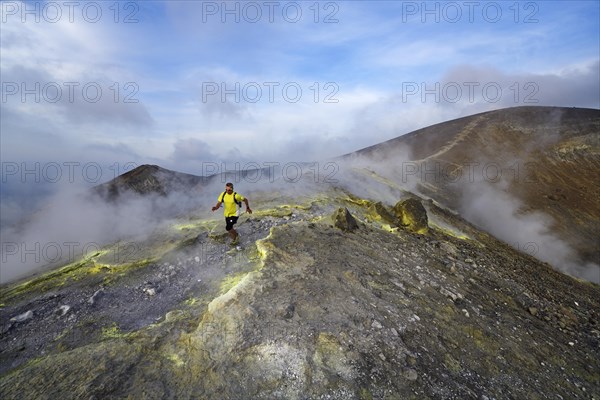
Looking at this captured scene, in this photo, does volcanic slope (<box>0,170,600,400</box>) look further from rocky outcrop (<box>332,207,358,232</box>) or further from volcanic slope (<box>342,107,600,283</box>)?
volcanic slope (<box>342,107,600,283</box>)

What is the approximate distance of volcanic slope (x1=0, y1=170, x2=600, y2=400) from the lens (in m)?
4.20

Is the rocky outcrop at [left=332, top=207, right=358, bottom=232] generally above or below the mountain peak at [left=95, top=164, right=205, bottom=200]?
below

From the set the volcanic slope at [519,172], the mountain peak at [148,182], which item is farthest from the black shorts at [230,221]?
the volcanic slope at [519,172]

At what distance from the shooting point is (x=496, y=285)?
305 inches

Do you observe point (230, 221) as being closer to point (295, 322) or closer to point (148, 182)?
point (295, 322)

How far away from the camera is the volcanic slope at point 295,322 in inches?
165

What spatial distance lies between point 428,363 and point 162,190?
10673mm

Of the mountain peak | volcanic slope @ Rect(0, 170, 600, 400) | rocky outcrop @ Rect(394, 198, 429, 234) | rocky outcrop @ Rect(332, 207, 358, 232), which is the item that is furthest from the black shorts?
the mountain peak

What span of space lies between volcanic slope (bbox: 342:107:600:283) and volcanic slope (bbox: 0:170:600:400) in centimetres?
872

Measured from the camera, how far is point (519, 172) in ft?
68.9

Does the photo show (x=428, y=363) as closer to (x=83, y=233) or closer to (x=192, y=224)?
(x=192, y=224)

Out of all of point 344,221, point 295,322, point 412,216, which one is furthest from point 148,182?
point 295,322

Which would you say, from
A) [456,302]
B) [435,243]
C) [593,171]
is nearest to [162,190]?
[435,243]

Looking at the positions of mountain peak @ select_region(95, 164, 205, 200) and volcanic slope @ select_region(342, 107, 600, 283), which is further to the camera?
volcanic slope @ select_region(342, 107, 600, 283)
